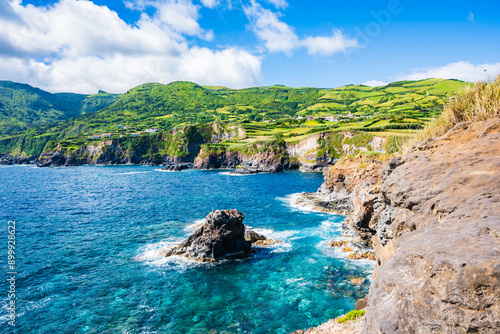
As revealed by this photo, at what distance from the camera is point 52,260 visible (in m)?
32.7

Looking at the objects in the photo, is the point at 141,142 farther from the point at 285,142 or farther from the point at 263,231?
the point at 263,231

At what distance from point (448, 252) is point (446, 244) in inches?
18.1

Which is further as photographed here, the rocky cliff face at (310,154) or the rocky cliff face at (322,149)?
the rocky cliff face at (310,154)

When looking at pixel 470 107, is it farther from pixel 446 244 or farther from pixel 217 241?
pixel 217 241

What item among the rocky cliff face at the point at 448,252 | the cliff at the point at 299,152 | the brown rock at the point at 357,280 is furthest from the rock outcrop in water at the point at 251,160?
the rocky cliff face at the point at 448,252

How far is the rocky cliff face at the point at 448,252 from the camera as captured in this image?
20.3 feet

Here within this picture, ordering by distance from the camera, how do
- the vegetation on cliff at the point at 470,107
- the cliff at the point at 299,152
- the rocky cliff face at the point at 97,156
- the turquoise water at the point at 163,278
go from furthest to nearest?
the rocky cliff face at the point at 97,156 < the cliff at the point at 299,152 < the turquoise water at the point at 163,278 < the vegetation on cliff at the point at 470,107

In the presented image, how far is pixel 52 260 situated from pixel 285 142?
11084 centimetres

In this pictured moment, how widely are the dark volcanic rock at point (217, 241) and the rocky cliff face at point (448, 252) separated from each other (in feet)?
74.9

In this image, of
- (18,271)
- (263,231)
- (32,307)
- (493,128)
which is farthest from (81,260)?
(493,128)

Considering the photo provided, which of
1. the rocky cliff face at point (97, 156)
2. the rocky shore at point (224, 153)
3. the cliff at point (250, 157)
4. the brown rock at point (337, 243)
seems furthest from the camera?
the rocky cliff face at point (97, 156)

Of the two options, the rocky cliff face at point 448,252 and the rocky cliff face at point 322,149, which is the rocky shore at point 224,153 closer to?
the rocky cliff face at point 322,149

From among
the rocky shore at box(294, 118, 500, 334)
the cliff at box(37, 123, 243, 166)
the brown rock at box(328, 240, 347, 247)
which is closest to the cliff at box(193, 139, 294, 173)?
the cliff at box(37, 123, 243, 166)

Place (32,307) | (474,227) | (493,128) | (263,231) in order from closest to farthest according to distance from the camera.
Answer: (474,227), (493,128), (32,307), (263,231)
